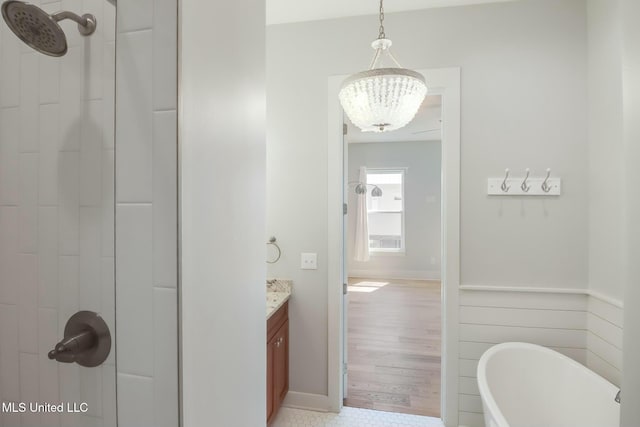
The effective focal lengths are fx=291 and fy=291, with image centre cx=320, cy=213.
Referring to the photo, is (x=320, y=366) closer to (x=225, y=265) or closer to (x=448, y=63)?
(x=225, y=265)

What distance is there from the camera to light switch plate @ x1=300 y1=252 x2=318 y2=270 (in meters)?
2.15

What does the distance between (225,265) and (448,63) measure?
199 centimetres

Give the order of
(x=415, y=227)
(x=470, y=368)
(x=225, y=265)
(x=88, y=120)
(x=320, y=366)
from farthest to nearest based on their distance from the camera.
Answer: (x=415, y=227), (x=320, y=366), (x=470, y=368), (x=225, y=265), (x=88, y=120)

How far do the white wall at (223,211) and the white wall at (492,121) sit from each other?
3.62 ft

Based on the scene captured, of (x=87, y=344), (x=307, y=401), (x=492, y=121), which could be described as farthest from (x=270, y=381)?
(x=492, y=121)

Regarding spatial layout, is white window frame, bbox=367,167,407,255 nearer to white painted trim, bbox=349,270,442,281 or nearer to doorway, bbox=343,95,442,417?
doorway, bbox=343,95,442,417

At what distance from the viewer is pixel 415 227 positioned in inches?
243

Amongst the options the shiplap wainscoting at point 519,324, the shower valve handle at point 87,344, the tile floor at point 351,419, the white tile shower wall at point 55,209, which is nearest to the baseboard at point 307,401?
the tile floor at point 351,419

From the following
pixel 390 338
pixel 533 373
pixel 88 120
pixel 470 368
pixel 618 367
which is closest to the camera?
pixel 88 120

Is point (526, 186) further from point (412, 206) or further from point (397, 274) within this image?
point (397, 274)

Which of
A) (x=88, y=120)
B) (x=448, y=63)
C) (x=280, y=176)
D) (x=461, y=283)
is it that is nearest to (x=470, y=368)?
(x=461, y=283)

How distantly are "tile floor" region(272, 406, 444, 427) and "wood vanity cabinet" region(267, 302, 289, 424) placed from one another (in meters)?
0.13

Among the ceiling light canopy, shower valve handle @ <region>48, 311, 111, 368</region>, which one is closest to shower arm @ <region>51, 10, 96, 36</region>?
shower valve handle @ <region>48, 311, 111, 368</region>

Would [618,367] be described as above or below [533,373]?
above
